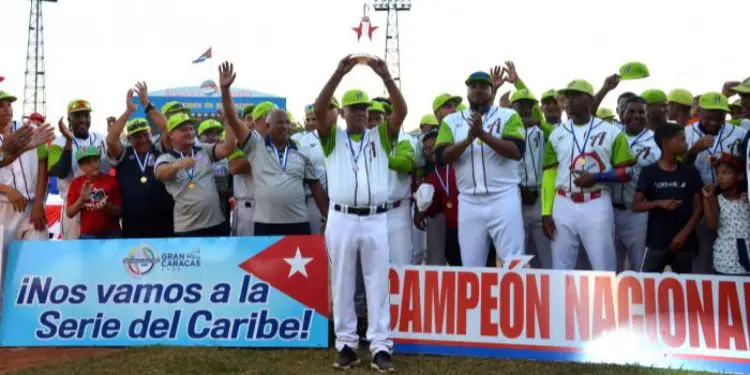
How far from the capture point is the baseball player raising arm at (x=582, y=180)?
21.5 ft

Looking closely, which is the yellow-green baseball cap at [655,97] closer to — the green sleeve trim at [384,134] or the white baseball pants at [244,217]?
the green sleeve trim at [384,134]

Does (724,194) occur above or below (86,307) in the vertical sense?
above

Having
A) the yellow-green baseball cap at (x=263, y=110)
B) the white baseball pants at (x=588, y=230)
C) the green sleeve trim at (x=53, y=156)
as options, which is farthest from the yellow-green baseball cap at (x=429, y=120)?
the green sleeve trim at (x=53, y=156)

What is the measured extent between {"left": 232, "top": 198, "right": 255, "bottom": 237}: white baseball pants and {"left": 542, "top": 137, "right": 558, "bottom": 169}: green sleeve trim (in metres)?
2.83

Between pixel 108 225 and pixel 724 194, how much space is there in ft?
18.6

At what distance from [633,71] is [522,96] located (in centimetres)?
107

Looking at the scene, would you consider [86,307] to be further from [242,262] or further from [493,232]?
[493,232]

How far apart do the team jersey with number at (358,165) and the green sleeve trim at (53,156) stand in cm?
315

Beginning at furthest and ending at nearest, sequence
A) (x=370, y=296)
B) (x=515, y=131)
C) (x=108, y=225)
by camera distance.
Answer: (x=108, y=225) → (x=515, y=131) → (x=370, y=296)

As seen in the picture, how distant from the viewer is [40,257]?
7180 millimetres

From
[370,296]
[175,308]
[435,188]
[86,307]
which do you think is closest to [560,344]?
[370,296]

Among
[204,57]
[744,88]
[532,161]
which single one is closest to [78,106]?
[532,161]

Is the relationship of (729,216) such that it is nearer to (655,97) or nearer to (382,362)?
(655,97)

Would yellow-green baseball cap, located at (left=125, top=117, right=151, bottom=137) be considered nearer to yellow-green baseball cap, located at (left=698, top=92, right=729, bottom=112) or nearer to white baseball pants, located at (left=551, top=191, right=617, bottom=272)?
white baseball pants, located at (left=551, top=191, right=617, bottom=272)
